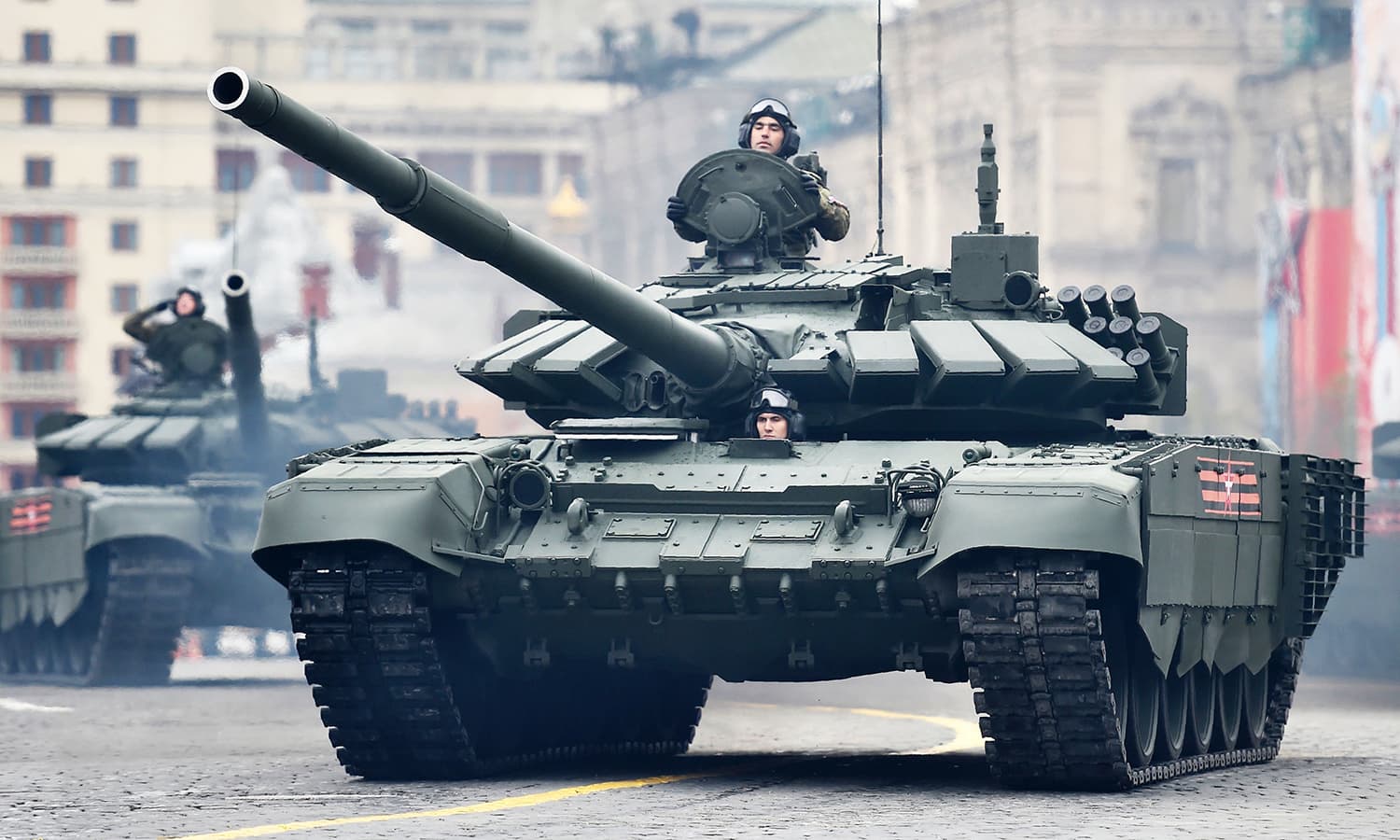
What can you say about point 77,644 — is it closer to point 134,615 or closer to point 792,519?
point 134,615

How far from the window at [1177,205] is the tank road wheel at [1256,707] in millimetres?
70091

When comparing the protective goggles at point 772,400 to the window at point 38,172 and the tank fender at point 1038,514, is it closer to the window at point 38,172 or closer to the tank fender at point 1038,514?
the tank fender at point 1038,514

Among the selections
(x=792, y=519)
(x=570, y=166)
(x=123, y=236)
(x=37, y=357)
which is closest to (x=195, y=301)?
(x=792, y=519)

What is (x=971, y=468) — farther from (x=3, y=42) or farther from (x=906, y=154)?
(x=3, y=42)

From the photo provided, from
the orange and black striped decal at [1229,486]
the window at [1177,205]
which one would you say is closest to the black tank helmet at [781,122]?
the orange and black striped decal at [1229,486]

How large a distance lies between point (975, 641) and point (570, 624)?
2644 millimetres

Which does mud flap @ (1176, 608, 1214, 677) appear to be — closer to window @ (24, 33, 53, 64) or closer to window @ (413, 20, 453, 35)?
window @ (24, 33, 53, 64)

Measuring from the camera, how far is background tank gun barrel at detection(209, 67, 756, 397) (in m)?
17.1

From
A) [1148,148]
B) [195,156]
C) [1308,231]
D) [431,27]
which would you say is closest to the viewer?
[1308,231]

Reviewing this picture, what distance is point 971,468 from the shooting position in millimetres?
19156

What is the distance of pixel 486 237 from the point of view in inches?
725

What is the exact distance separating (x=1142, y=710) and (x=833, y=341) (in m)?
2.95

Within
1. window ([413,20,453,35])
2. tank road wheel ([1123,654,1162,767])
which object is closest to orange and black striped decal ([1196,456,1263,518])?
tank road wheel ([1123,654,1162,767])

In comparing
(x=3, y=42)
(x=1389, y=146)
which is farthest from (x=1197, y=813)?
(x=3, y=42)
